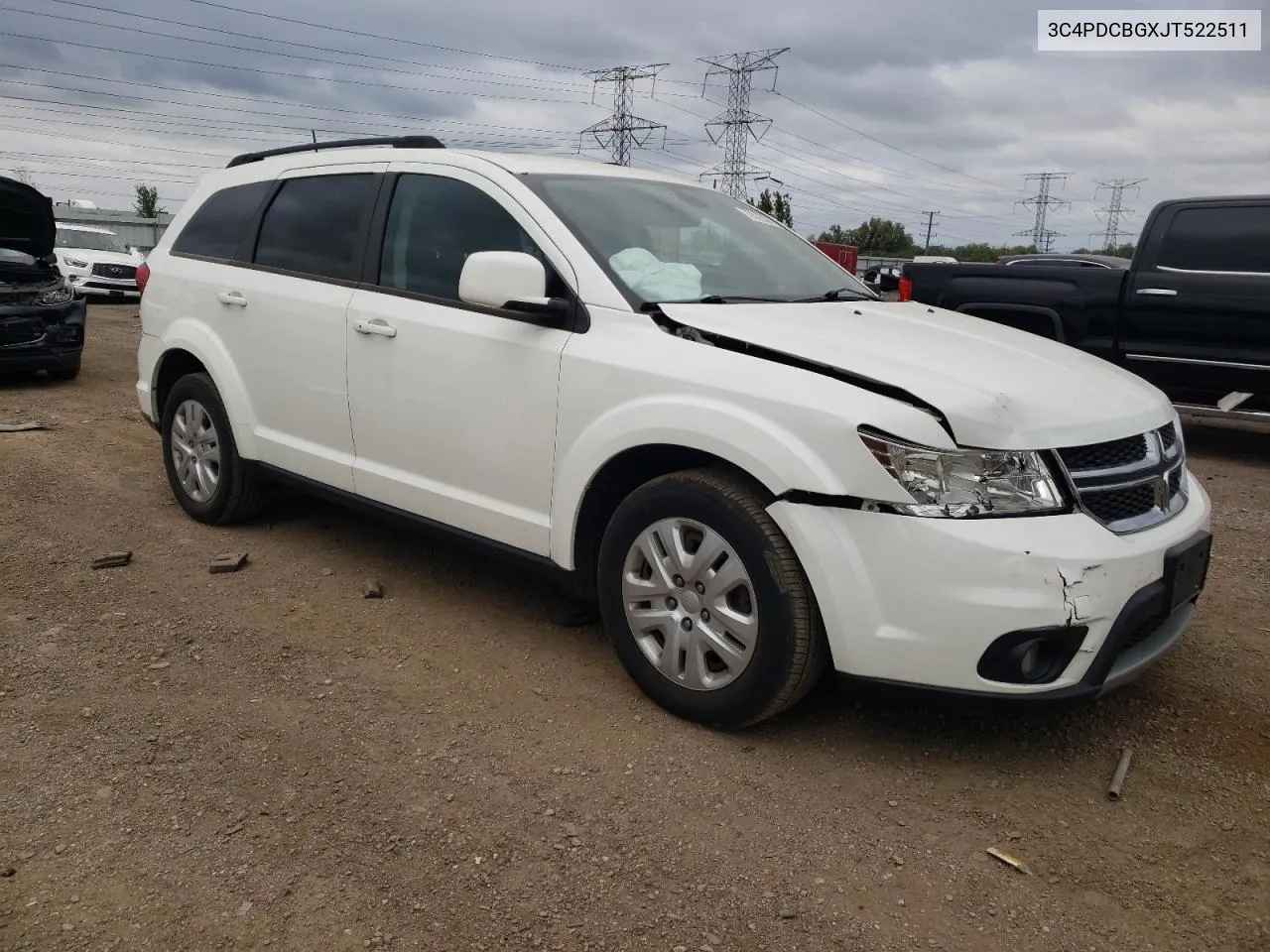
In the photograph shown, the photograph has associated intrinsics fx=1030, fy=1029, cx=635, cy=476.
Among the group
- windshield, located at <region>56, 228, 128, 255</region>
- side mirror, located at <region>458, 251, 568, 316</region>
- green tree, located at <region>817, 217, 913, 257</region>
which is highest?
green tree, located at <region>817, 217, 913, 257</region>

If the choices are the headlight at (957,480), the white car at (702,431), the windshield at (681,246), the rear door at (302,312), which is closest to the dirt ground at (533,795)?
the white car at (702,431)

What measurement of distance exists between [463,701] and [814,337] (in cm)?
166

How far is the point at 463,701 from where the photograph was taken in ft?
11.3

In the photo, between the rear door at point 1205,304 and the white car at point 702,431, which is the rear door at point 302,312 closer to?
the white car at point 702,431

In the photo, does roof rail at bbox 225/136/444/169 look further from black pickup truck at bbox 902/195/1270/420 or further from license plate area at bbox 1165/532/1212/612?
black pickup truck at bbox 902/195/1270/420

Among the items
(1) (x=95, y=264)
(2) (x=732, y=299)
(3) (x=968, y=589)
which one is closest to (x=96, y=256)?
(1) (x=95, y=264)

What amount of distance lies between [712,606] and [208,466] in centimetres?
316

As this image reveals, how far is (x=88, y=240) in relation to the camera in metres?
21.3

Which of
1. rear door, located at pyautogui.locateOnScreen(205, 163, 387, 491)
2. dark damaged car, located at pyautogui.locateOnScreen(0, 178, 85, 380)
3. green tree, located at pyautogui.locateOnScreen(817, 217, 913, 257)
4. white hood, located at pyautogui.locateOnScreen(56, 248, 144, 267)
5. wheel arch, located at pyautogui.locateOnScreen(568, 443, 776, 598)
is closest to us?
wheel arch, located at pyautogui.locateOnScreen(568, 443, 776, 598)

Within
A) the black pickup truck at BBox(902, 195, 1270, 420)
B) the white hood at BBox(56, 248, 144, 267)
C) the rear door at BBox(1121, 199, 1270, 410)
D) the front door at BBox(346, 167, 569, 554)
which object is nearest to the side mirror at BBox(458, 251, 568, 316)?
the front door at BBox(346, 167, 569, 554)

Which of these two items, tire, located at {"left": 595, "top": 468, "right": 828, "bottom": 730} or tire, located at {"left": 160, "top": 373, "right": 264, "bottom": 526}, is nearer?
tire, located at {"left": 595, "top": 468, "right": 828, "bottom": 730}

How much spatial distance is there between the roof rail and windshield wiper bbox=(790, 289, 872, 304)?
161 centimetres

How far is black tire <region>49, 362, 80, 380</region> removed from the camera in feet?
32.8

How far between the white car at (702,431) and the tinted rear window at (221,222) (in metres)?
0.16
